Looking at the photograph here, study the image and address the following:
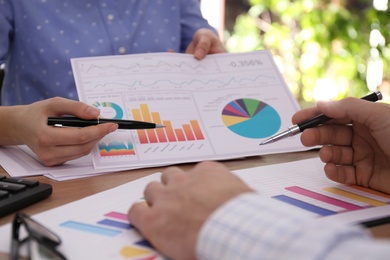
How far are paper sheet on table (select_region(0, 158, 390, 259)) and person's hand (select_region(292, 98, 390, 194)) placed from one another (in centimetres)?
2

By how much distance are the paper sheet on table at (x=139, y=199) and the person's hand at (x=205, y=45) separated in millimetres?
300

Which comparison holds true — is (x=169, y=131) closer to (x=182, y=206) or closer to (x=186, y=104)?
(x=186, y=104)

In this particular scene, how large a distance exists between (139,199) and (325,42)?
2.01 m

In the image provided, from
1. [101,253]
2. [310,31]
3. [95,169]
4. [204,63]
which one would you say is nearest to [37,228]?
[101,253]

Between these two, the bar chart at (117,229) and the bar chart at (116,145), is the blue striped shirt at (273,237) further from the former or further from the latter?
the bar chart at (116,145)

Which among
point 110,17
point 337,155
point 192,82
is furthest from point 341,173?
point 110,17

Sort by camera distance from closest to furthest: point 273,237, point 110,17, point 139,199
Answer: point 273,237, point 139,199, point 110,17

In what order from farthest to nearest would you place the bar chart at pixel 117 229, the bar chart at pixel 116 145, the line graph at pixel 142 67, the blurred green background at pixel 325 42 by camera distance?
the blurred green background at pixel 325 42, the line graph at pixel 142 67, the bar chart at pixel 116 145, the bar chart at pixel 117 229

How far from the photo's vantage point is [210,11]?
274cm

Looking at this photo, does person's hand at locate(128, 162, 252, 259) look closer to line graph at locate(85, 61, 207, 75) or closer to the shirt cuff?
the shirt cuff

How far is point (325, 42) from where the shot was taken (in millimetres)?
2484

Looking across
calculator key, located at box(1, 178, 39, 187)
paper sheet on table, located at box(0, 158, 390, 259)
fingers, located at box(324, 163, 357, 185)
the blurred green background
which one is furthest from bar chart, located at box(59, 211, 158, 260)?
the blurred green background

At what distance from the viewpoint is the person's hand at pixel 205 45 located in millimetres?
1019


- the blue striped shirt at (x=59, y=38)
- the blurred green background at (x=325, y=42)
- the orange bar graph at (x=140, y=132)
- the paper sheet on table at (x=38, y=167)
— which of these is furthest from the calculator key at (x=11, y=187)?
the blurred green background at (x=325, y=42)
